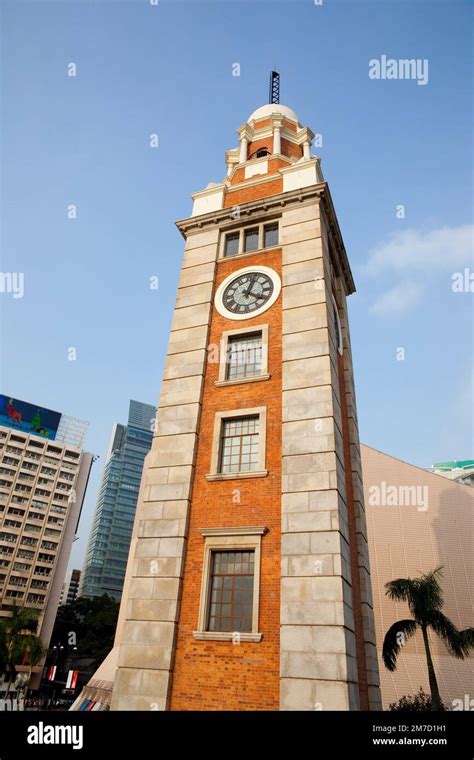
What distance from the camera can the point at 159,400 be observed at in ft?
54.4

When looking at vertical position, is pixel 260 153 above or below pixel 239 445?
above

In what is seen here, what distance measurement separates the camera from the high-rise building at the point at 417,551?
37.3m

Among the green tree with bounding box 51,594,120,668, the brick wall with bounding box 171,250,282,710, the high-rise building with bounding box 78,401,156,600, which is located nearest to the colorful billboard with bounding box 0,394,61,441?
the green tree with bounding box 51,594,120,668

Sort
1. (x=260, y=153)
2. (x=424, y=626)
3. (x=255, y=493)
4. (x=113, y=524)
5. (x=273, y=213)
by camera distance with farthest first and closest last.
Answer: (x=113, y=524) → (x=424, y=626) → (x=260, y=153) → (x=273, y=213) → (x=255, y=493)

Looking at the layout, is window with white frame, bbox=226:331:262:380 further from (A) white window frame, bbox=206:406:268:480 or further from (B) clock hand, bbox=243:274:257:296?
(B) clock hand, bbox=243:274:257:296

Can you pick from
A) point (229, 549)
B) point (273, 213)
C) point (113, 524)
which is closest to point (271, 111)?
point (273, 213)

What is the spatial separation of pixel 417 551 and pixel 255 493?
37685 millimetres

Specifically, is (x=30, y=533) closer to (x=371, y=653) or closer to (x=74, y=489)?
(x=74, y=489)

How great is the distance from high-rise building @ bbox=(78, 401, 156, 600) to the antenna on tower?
13560cm

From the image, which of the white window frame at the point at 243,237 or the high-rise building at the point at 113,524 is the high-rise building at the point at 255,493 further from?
the high-rise building at the point at 113,524

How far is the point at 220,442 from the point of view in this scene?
1509 centimetres

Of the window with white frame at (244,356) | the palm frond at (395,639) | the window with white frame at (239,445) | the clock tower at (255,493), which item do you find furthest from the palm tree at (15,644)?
the window with white frame at (244,356)

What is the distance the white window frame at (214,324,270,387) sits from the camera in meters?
15.7

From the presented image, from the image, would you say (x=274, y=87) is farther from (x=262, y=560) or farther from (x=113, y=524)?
(x=113, y=524)
